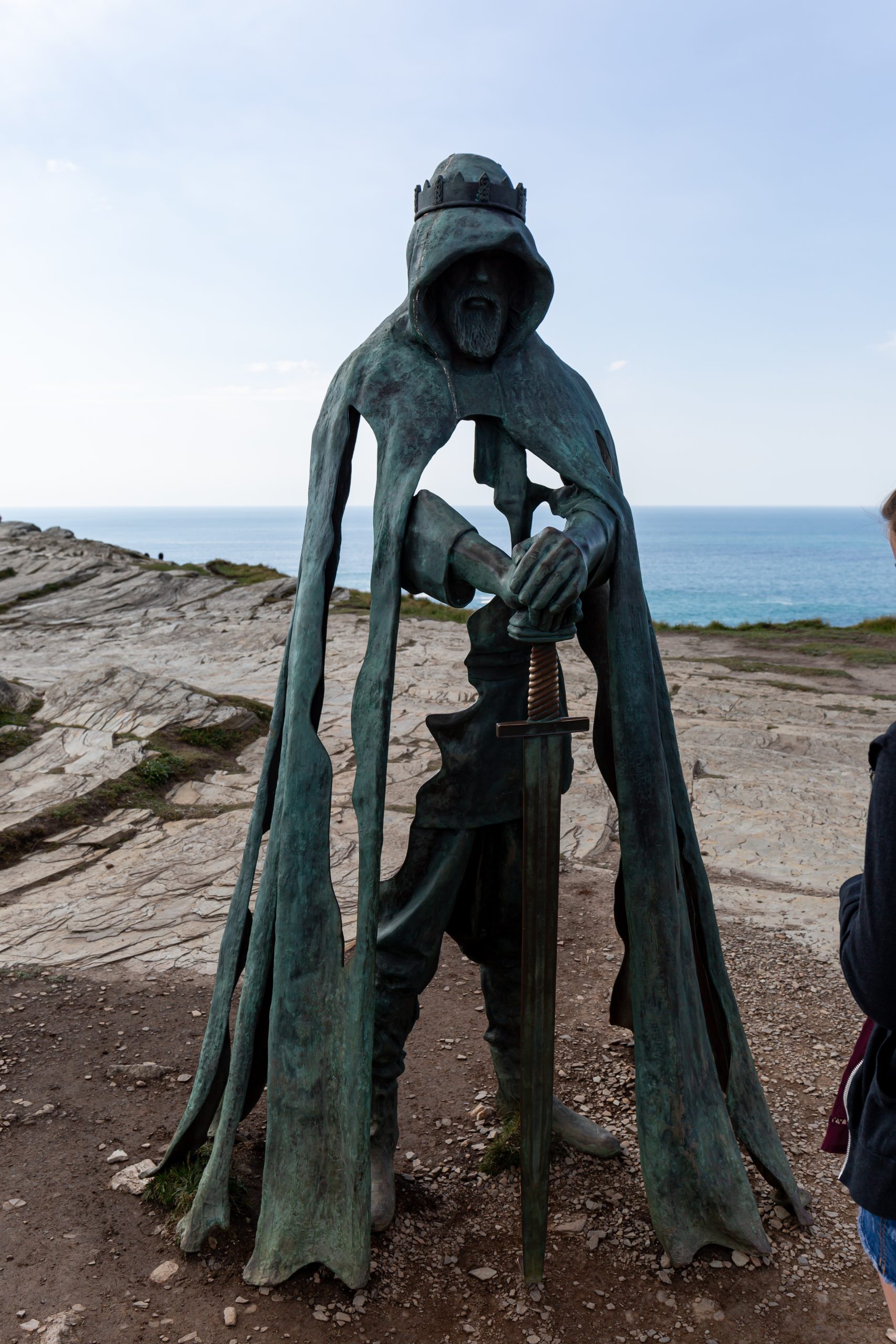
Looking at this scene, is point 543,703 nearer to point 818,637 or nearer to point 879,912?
point 879,912

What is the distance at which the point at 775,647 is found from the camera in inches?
483

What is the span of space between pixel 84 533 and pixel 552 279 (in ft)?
434

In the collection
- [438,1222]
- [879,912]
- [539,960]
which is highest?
[879,912]

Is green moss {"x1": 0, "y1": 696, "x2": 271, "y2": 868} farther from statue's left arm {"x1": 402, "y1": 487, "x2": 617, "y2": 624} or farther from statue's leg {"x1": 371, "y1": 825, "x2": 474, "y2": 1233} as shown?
statue's left arm {"x1": 402, "y1": 487, "x2": 617, "y2": 624}

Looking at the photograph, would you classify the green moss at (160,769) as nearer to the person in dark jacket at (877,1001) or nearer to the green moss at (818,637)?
the person in dark jacket at (877,1001)

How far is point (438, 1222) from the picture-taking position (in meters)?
2.90

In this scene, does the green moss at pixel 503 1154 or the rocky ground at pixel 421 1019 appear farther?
the green moss at pixel 503 1154

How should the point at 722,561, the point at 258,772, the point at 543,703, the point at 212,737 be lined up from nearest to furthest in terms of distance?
the point at 543,703
the point at 258,772
the point at 212,737
the point at 722,561

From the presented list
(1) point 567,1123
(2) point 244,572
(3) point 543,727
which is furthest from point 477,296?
(2) point 244,572

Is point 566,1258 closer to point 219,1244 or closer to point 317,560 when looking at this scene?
point 219,1244

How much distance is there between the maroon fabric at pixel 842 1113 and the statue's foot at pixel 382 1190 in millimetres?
1353

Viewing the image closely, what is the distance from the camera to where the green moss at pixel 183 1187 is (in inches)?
115

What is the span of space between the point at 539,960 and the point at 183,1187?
1451 mm

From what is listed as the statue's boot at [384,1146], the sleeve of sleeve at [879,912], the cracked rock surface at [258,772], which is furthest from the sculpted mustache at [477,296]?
the cracked rock surface at [258,772]
